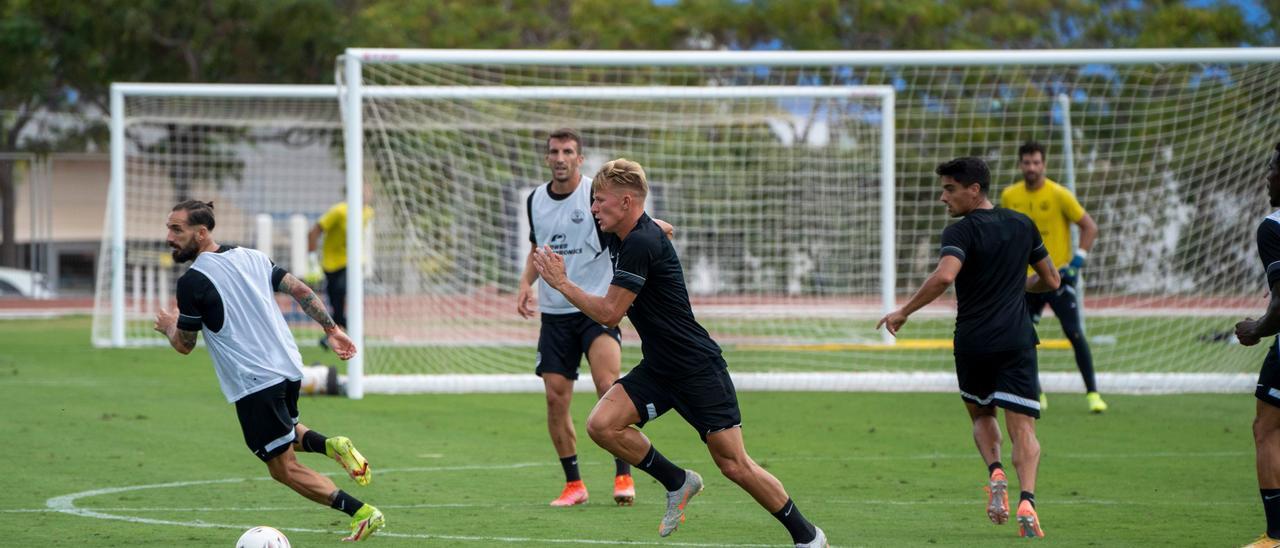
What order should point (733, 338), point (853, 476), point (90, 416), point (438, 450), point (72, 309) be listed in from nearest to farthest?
point (853, 476) < point (438, 450) < point (90, 416) < point (733, 338) < point (72, 309)

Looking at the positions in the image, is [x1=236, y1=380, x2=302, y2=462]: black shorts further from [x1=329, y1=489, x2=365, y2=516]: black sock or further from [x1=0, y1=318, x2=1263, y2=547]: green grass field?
[x1=0, y1=318, x2=1263, y2=547]: green grass field

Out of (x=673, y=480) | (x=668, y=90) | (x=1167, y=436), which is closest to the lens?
(x=673, y=480)

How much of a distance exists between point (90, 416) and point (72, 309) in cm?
2026

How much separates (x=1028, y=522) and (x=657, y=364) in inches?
81.8

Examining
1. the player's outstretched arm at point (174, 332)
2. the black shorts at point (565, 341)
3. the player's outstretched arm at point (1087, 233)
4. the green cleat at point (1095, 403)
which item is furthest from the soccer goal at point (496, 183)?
the player's outstretched arm at point (174, 332)

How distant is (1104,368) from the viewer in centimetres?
1725

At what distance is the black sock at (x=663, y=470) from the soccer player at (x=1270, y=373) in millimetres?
2576

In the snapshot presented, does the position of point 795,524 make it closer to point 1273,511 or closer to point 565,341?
point 1273,511

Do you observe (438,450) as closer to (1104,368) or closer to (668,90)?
(668,90)

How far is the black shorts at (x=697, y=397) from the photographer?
22.7 feet

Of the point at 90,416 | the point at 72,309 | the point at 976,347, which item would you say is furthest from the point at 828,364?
the point at 72,309

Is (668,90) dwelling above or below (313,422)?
above

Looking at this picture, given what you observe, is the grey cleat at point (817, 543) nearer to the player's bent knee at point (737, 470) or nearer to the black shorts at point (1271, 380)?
the player's bent knee at point (737, 470)

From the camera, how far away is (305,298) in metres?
7.48
